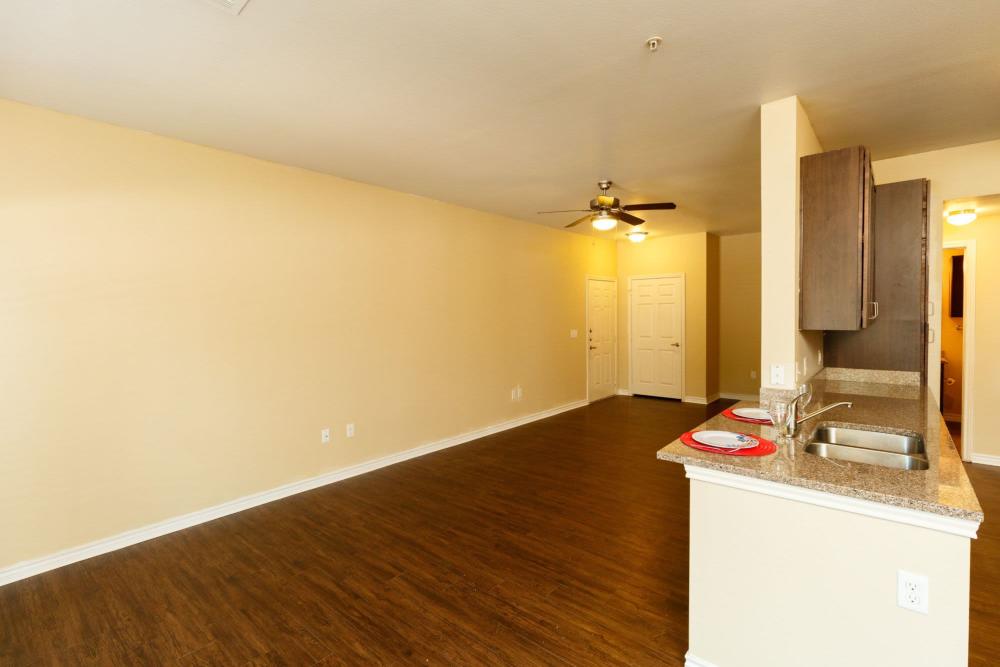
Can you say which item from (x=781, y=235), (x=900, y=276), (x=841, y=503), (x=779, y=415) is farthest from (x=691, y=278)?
Result: (x=841, y=503)

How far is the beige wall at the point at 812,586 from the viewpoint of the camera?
1.42m

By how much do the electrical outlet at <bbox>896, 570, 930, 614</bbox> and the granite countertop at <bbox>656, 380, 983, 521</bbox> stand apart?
234mm

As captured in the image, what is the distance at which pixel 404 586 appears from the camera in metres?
2.52

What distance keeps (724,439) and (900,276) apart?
221 cm

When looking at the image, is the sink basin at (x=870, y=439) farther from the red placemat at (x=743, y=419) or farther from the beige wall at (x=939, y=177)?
the beige wall at (x=939, y=177)

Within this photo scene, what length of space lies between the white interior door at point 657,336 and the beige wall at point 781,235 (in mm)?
4803

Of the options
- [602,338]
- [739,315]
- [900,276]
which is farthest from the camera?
[602,338]

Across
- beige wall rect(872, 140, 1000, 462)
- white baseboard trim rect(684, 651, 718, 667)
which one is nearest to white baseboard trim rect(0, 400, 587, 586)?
white baseboard trim rect(684, 651, 718, 667)

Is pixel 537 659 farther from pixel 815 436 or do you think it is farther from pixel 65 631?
pixel 65 631

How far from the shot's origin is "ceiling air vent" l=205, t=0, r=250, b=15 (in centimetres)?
181

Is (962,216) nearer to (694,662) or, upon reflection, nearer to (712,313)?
(712,313)

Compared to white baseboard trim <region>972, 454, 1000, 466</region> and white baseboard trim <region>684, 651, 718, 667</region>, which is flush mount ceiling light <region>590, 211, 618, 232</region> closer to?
white baseboard trim <region>684, 651, 718, 667</region>

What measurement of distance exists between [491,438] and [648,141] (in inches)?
139

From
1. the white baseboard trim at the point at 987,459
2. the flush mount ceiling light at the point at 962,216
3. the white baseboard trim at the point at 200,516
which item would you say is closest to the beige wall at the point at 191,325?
the white baseboard trim at the point at 200,516
